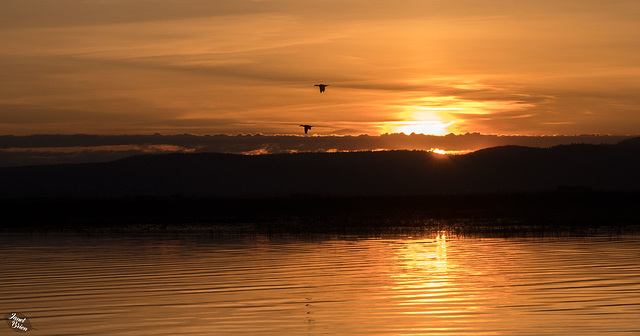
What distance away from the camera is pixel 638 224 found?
49.8 meters

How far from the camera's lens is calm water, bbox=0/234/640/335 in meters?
18.9

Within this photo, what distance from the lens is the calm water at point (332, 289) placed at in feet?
62.1

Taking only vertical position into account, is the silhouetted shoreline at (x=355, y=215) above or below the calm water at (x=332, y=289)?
above

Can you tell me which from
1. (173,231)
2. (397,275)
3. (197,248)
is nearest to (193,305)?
(397,275)

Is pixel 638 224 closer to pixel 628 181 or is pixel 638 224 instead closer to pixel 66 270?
pixel 66 270
